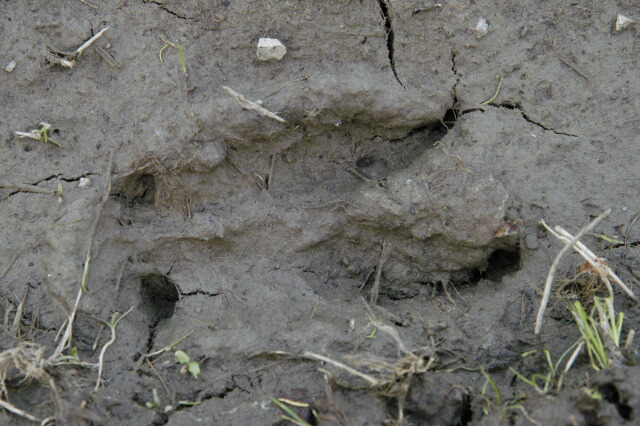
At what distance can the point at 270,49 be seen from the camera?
2500 mm

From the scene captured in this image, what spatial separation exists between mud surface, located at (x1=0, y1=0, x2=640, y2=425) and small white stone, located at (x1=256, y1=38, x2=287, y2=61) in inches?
2.8

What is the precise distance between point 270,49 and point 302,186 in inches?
24.5

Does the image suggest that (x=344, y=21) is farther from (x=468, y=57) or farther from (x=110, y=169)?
(x=110, y=169)

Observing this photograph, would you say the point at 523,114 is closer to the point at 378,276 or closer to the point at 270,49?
the point at 378,276

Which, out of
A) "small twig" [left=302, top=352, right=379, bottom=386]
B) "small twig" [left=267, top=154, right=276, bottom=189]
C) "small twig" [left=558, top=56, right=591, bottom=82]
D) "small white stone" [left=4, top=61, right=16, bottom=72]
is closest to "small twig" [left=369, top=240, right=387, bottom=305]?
"small twig" [left=302, top=352, right=379, bottom=386]

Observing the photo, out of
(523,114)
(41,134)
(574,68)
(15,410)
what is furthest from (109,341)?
(574,68)

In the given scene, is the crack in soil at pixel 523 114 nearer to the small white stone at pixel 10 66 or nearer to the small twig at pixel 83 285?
the small twig at pixel 83 285

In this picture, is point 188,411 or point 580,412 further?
point 188,411

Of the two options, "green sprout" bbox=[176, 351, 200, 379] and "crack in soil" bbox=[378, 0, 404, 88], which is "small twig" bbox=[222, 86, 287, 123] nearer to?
"crack in soil" bbox=[378, 0, 404, 88]

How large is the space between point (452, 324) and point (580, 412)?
60 centimetres

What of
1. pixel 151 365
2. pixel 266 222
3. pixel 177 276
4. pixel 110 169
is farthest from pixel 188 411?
pixel 110 169

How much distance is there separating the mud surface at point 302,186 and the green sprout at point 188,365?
41 mm

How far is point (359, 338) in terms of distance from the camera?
7.62 ft

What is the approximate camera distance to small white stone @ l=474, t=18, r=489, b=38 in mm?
2586
